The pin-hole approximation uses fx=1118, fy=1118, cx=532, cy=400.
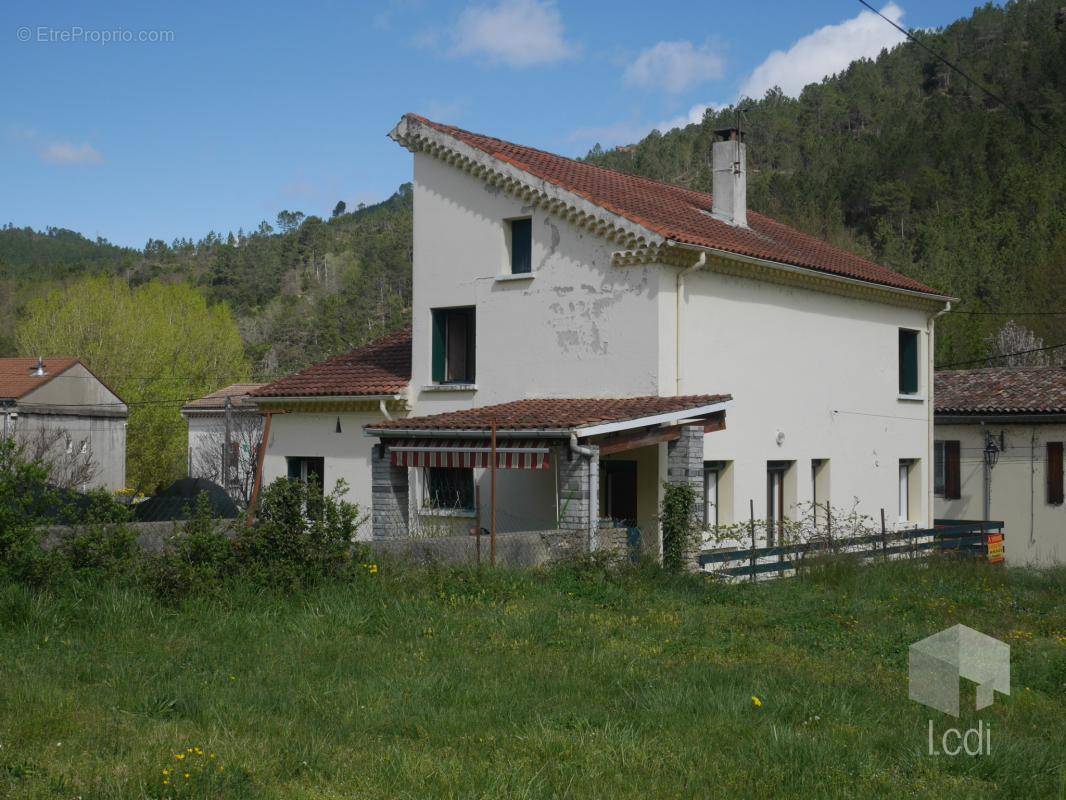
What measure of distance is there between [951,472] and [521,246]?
15.7 metres

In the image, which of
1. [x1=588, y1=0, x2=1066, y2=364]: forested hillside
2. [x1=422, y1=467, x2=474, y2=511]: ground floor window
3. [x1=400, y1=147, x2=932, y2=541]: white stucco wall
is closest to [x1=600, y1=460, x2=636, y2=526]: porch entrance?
[x1=400, y1=147, x2=932, y2=541]: white stucco wall

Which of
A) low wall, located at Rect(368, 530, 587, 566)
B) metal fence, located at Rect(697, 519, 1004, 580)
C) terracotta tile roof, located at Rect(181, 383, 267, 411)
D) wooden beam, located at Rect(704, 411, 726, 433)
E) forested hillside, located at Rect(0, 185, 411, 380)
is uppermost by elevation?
forested hillside, located at Rect(0, 185, 411, 380)

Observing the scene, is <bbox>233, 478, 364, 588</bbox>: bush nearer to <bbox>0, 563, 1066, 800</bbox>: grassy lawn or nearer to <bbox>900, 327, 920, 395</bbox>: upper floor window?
<bbox>0, 563, 1066, 800</bbox>: grassy lawn

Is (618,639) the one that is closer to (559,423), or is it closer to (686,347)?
(559,423)

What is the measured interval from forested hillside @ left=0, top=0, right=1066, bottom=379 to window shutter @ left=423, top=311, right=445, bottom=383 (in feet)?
115

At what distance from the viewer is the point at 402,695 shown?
8.36 meters

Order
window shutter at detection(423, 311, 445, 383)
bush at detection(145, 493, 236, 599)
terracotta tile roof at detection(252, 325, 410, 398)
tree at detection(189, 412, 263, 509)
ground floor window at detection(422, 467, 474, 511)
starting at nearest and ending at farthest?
1. bush at detection(145, 493, 236, 599)
2. ground floor window at detection(422, 467, 474, 511)
3. window shutter at detection(423, 311, 445, 383)
4. terracotta tile roof at detection(252, 325, 410, 398)
5. tree at detection(189, 412, 263, 509)

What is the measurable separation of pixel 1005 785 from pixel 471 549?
323 inches

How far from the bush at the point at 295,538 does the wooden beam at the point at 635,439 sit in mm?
4703

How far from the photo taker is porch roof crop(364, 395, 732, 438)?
51.2 ft

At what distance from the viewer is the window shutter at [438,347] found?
21219 millimetres

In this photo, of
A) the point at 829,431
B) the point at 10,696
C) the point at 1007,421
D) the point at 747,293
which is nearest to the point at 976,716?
the point at 10,696

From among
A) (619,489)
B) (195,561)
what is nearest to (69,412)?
(619,489)

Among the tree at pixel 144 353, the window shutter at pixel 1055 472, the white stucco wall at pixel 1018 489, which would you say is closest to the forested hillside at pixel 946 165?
the white stucco wall at pixel 1018 489
